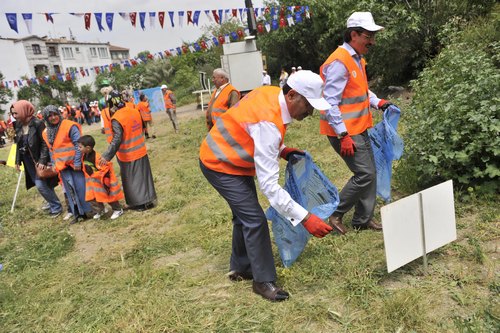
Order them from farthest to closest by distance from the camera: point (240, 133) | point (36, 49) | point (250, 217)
A: point (36, 49), point (250, 217), point (240, 133)

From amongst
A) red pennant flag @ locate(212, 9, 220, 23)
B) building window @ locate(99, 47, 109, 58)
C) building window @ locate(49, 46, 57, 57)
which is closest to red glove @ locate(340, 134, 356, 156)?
red pennant flag @ locate(212, 9, 220, 23)

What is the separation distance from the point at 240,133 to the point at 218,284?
1299mm

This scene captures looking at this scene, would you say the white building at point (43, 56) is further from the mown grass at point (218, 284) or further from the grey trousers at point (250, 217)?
the grey trousers at point (250, 217)

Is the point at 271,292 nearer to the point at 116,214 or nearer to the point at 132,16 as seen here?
the point at 116,214

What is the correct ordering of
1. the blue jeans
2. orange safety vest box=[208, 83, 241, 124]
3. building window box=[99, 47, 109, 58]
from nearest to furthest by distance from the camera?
orange safety vest box=[208, 83, 241, 124]
the blue jeans
building window box=[99, 47, 109, 58]

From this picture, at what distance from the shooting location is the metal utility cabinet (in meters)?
9.87

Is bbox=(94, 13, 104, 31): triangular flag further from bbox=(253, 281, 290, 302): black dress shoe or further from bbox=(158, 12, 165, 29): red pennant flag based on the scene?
bbox=(253, 281, 290, 302): black dress shoe

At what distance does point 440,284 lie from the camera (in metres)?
2.59

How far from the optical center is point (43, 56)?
163 ft

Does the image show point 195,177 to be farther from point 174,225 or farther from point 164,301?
point 164,301

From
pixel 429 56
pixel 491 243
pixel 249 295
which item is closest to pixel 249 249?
pixel 249 295

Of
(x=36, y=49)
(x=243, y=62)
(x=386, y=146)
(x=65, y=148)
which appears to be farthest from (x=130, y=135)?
(x=36, y=49)

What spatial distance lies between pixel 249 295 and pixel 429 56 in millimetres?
9836

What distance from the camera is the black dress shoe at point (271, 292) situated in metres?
2.70
